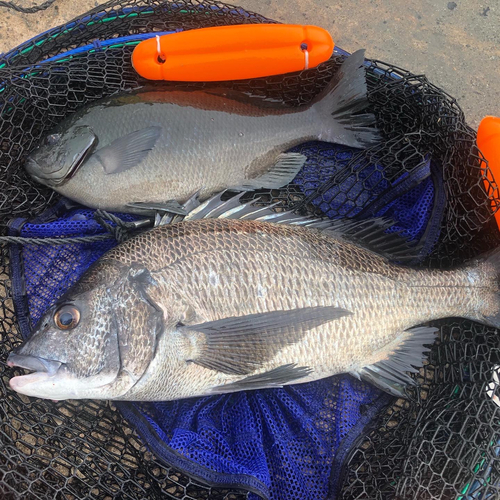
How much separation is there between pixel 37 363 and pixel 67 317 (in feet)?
0.58

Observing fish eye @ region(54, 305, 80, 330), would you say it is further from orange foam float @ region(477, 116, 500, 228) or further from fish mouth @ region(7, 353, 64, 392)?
orange foam float @ region(477, 116, 500, 228)

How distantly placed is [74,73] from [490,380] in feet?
7.55

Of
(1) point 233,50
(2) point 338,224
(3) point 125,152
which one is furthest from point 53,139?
(2) point 338,224

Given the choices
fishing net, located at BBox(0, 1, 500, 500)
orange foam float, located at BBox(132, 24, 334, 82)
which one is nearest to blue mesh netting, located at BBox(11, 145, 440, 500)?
fishing net, located at BBox(0, 1, 500, 500)

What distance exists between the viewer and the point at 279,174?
214 centimetres

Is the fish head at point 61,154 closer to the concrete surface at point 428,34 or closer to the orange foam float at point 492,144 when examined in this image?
the concrete surface at point 428,34

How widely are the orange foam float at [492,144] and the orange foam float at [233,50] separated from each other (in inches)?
30.4

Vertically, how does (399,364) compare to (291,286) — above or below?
below

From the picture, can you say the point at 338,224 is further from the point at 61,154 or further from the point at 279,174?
the point at 61,154

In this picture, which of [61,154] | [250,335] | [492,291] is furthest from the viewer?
[61,154]

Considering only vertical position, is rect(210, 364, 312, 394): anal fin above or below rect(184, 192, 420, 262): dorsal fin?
below

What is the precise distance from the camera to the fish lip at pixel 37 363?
1471mm

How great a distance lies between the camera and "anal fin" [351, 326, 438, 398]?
1.90 m

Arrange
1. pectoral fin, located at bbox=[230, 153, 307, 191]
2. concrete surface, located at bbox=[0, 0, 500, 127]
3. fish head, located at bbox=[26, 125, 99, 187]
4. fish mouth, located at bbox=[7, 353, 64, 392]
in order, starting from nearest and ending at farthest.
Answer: fish mouth, located at bbox=[7, 353, 64, 392] → fish head, located at bbox=[26, 125, 99, 187] → pectoral fin, located at bbox=[230, 153, 307, 191] → concrete surface, located at bbox=[0, 0, 500, 127]
